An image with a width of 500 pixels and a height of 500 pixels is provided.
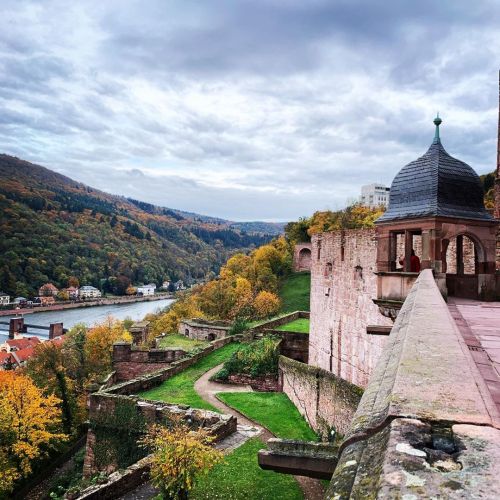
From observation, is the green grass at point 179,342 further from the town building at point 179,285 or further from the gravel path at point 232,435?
the town building at point 179,285

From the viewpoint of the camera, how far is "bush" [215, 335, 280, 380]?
1881 centimetres

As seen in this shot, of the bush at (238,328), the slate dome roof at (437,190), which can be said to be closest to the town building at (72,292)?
the bush at (238,328)

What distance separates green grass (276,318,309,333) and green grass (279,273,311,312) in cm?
1371

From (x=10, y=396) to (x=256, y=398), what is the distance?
12.4m

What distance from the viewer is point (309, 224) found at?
5766 centimetres

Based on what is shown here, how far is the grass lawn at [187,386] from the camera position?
15.7 metres

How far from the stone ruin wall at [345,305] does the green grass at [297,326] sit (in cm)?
548

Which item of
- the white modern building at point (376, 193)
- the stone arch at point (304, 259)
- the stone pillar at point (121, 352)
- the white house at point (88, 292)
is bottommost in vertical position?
the white house at point (88, 292)

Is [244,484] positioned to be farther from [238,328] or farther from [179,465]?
[238,328]

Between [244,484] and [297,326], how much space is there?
18.0 m

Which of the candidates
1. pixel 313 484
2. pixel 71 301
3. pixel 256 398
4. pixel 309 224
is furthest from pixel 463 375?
pixel 71 301

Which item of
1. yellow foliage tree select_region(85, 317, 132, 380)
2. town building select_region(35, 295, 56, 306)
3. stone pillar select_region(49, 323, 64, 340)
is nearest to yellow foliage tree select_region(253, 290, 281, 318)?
yellow foliage tree select_region(85, 317, 132, 380)

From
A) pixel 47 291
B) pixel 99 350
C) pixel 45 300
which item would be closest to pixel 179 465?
pixel 99 350

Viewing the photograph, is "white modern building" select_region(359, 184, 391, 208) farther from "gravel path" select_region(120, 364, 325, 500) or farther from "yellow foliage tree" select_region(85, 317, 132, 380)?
"gravel path" select_region(120, 364, 325, 500)
